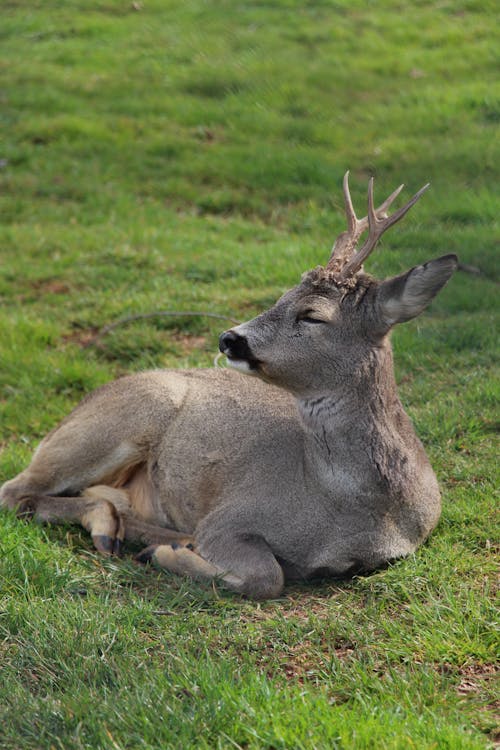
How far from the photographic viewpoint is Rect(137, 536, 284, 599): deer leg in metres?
4.80

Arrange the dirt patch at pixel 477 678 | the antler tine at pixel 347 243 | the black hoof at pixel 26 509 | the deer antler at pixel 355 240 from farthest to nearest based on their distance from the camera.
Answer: the black hoof at pixel 26 509
the antler tine at pixel 347 243
the deer antler at pixel 355 240
the dirt patch at pixel 477 678

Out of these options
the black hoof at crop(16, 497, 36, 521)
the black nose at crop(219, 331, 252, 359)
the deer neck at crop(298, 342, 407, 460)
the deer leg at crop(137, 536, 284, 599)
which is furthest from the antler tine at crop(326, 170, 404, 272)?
the black hoof at crop(16, 497, 36, 521)

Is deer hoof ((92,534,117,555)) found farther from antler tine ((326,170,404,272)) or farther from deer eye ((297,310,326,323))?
antler tine ((326,170,404,272))

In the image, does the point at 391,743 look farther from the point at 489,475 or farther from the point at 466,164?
the point at 466,164

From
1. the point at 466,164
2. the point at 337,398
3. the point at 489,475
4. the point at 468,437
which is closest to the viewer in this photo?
the point at 337,398

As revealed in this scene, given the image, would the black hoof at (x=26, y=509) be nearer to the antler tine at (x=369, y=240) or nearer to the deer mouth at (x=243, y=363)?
the deer mouth at (x=243, y=363)

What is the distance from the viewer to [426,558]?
4941 millimetres

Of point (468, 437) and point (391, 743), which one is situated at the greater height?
point (391, 743)

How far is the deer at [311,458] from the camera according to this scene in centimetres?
483

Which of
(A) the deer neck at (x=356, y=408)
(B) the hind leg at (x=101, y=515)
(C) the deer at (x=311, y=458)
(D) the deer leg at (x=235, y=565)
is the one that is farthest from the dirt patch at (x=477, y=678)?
(B) the hind leg at (x=101, y=515)

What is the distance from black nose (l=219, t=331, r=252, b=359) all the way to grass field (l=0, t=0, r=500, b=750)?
1.12m

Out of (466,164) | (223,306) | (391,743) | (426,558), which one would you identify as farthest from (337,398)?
(466,164)

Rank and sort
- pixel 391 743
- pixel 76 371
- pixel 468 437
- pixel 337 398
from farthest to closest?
pixel 76 371 < pixel 468 437 < pixel 337 398 < pixel 391 743

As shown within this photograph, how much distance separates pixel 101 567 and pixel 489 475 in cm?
221
